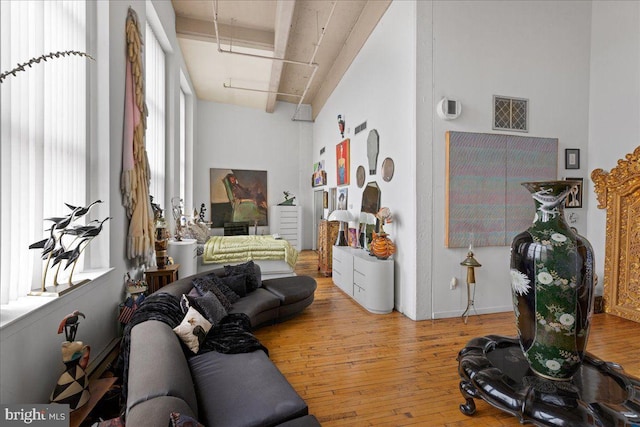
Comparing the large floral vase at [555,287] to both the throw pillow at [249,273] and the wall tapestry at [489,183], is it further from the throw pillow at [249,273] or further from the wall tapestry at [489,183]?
the throw pillow at [249,273]

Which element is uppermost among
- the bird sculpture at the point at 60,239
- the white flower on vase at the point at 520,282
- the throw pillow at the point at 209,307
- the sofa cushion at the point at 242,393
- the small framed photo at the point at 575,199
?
the small framed photo at the point at 575,199

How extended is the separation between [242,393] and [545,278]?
6.42 feet

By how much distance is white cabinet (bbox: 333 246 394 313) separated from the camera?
4133mm

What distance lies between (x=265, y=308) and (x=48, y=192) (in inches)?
91.2

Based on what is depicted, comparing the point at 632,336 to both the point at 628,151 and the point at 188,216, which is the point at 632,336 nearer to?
the point at 628,151

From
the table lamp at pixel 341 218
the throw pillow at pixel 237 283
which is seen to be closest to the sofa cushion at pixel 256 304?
the throw pillow at pixel 237 283

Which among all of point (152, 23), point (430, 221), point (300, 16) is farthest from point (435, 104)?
point (152, 23)

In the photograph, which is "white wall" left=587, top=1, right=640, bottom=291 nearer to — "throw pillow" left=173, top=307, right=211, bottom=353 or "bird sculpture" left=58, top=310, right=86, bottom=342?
"throw pillow" left=173, top=307, right=211, bottom=353

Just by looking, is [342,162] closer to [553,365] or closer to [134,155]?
[134,155]

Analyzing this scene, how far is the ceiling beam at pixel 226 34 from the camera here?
5867 millimetres

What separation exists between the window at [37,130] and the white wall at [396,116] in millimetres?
3548

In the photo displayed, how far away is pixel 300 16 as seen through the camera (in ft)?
18.2

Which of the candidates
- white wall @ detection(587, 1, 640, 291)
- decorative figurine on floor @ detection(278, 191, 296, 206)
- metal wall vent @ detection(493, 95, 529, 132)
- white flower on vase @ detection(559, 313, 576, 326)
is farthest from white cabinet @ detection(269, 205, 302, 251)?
white flower on vase @ detection(559, 313, 576, 326)

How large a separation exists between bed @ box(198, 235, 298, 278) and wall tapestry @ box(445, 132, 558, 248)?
10.3ft
